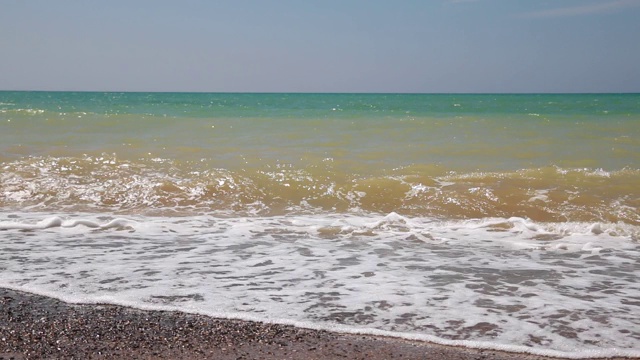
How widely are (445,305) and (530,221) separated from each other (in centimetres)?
332

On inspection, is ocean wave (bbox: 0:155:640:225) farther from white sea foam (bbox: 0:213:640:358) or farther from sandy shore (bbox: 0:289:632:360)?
sandy shore (bbox: 0:289:632:360)

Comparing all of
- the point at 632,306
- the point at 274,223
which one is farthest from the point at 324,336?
the point at 274,223

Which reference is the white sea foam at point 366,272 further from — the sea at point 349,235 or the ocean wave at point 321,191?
the ocean wave at point 321,191

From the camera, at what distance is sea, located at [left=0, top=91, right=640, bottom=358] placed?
12.2 ft

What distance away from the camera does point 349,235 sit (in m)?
6.10

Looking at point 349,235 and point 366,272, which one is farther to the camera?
point 349,235

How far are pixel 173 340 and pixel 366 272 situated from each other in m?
1.85

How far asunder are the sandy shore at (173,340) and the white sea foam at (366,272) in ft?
0.47

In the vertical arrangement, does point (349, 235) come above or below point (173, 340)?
below

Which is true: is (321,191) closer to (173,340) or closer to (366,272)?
(366,272)

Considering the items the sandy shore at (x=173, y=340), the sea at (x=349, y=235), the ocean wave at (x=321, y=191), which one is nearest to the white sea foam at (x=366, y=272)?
the sea at (x=349, y=235)

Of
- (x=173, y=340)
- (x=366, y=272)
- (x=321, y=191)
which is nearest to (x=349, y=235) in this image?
(x=366, y=272)

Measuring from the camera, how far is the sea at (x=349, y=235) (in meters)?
3.73

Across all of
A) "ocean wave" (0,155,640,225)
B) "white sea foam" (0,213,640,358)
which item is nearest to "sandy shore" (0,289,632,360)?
"white sea foam" (0,213,640,358)
